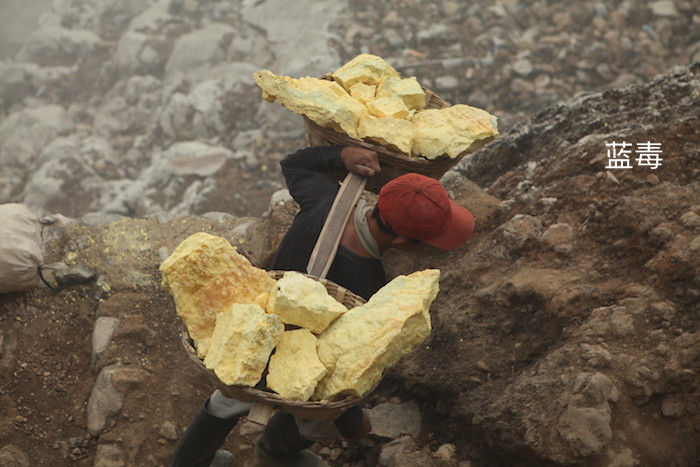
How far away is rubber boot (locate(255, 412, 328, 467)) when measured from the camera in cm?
259

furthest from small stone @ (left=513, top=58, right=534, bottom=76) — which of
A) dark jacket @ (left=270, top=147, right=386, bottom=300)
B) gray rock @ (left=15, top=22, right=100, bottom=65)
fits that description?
gray rock @ (left=15, top=22, right=100, bottom=65)

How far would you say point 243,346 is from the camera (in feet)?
6.06

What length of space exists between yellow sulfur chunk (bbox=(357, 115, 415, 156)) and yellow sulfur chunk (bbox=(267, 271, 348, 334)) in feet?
3.00

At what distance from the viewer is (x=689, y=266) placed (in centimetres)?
257

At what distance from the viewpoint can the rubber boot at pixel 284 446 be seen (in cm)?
259

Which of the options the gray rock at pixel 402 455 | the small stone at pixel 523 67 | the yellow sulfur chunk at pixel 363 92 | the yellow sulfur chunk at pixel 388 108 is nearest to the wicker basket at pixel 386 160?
the yellow sulfur chunk at pixel 388 108

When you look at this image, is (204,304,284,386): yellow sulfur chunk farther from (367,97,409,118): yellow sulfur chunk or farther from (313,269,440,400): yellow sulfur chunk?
(367,97,409,118): yellow sulfur chunk

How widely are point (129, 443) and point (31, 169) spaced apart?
5320 millimetres

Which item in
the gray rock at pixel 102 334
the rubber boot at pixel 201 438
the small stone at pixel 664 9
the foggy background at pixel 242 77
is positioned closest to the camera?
the rubber boot at pixel 201 438

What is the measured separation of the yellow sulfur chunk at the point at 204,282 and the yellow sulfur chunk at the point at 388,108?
114 cm

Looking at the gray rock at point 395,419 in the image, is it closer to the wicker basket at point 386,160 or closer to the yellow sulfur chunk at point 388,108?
the wicker basket at point 386,160

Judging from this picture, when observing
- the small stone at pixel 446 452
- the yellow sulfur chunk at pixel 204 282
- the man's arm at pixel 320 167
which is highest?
the man's arm at pixel 320 167

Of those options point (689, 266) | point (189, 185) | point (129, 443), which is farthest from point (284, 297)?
point (189, 185)

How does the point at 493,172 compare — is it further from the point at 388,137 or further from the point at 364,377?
the point at 364,377
